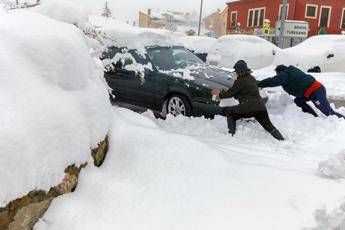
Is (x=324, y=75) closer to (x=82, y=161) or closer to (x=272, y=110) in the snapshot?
(x=272, y=110)

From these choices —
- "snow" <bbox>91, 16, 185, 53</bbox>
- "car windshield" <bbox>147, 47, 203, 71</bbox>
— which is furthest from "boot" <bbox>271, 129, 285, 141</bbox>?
"snow" <bbox>91, 16, 185, 53</bbox>

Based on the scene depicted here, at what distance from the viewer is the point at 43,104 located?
310cm

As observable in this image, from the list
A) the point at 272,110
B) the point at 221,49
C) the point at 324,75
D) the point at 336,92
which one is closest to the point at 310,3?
the point at 221,49

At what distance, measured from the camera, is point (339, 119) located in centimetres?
758

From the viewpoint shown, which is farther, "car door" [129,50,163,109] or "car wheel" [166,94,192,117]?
"car door" [129,50,163,109]

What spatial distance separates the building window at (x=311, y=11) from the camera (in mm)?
39375

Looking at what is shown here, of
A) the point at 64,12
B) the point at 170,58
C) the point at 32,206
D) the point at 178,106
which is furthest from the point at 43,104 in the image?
the point at 170,58

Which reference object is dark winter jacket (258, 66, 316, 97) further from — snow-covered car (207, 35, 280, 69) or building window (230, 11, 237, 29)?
building window (230, 11, 237, 29)

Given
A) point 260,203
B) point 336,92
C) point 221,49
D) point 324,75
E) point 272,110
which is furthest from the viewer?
point 221,49

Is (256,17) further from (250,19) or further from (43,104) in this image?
(43,104)

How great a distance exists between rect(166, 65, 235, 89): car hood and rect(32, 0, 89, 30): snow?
132 inches

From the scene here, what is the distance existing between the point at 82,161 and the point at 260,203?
135cm

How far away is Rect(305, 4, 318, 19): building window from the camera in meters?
39.4

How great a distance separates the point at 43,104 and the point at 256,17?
41.6 m
